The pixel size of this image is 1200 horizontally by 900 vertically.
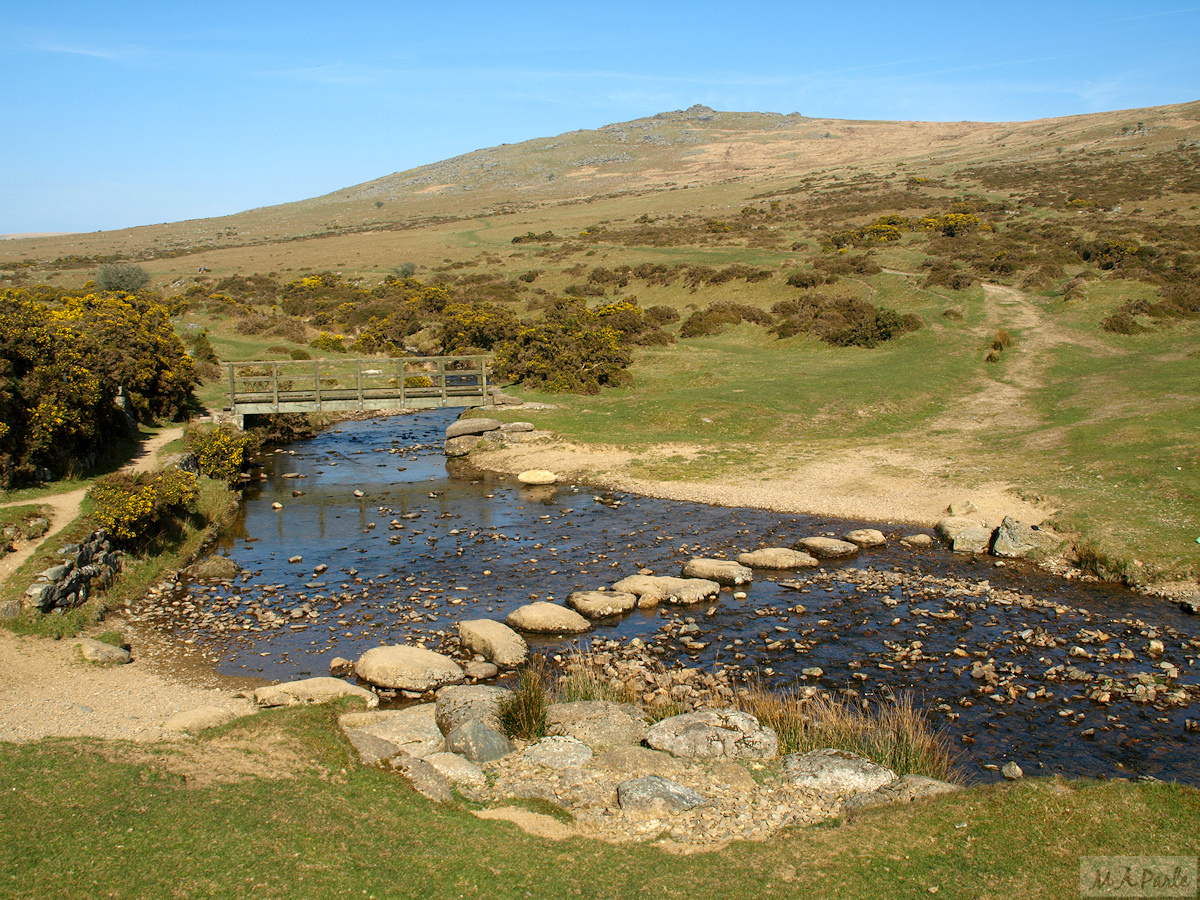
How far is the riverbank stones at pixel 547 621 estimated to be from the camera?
14.9m

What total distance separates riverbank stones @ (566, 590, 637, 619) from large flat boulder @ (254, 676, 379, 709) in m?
4.66

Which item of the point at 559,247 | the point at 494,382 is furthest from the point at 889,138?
the point at 494,382

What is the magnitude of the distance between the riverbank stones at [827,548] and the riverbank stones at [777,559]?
0.52 m

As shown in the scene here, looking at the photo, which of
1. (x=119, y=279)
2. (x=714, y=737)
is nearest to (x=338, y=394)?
(x=714, y=737)

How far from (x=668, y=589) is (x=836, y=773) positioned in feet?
23.3

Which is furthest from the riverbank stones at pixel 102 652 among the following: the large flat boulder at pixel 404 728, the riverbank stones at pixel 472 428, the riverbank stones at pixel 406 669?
the riverbank stones at pixel 472 428

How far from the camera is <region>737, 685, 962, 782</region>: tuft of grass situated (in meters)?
10.0

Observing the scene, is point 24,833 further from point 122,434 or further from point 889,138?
point 889,138

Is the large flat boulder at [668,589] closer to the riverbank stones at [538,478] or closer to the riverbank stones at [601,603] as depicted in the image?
the riverbank stones at [601,603]

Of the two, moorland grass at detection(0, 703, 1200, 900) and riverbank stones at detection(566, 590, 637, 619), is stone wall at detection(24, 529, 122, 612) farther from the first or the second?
riverbank stones at detection(566, 590, 637, 619)

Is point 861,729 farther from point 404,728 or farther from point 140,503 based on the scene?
point 140,503

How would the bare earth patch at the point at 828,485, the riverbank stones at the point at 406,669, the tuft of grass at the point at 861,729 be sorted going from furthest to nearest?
the bare earth patch at the point at 828,485, the riverbank stones at the point at 406,669, the tuft of grass at the point at 861,729

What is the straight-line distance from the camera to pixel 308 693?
11867 millimetres

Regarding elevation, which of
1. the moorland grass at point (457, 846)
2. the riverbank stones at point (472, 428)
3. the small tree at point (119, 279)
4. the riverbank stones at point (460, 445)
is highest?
the small tree at point (119, 279)
